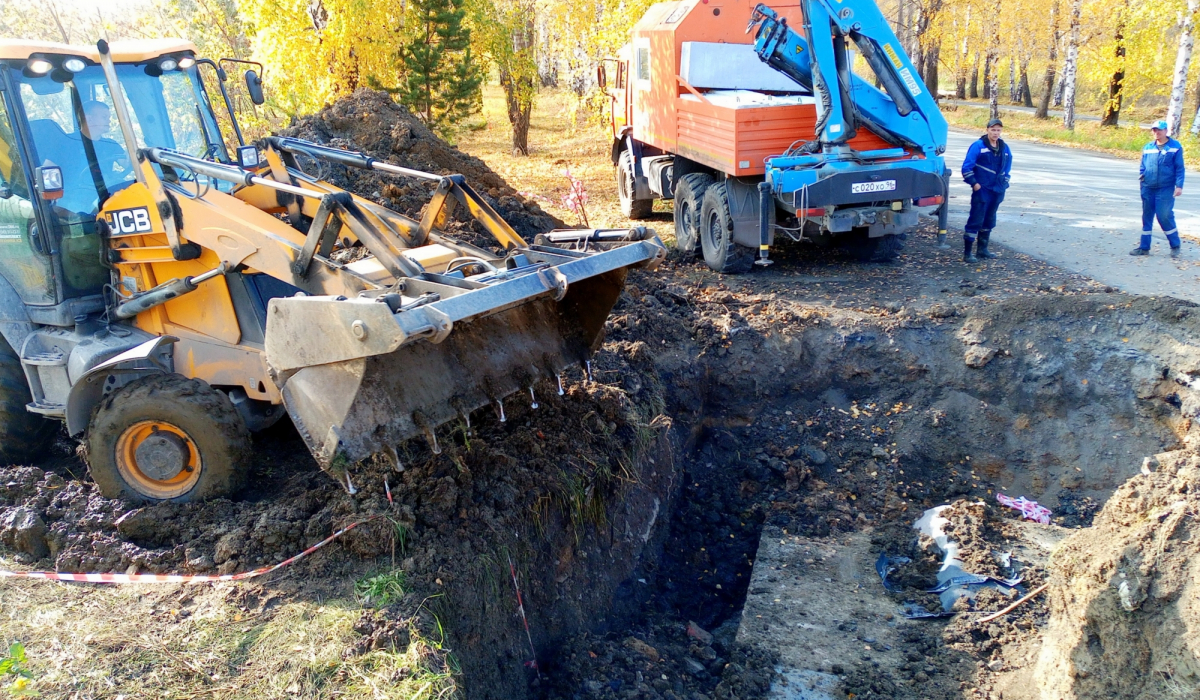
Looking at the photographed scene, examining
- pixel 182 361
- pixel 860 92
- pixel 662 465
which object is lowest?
pixel 662 465

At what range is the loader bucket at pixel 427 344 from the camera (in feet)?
11.5

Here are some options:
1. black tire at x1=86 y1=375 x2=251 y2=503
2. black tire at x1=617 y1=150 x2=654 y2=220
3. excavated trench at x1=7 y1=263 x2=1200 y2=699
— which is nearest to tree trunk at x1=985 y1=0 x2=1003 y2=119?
black tire at x1=617 y1=150 x2=654 y2=220

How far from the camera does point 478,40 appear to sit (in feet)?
58.5

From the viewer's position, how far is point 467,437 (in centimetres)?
477

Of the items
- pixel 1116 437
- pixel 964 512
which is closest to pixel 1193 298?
pixel 1116 437

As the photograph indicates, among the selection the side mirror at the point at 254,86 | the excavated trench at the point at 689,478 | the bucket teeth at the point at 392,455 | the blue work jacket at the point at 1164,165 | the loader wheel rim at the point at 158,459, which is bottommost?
the excavated trench at the point at 689,478

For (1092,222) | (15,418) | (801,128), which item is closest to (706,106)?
(801,128)

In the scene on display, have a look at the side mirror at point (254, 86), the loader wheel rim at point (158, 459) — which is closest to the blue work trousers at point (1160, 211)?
the side mirror at point (254, 86)

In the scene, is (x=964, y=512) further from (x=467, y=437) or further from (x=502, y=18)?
(x=502, y=18)

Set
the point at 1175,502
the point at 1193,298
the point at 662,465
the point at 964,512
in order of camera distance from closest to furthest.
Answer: the point at 1175,502, the point at 964,512, the point at 662,465, the point at 1193,298

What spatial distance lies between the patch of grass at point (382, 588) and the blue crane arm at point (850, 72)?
6.58 meters

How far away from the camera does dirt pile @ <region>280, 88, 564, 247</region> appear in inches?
347

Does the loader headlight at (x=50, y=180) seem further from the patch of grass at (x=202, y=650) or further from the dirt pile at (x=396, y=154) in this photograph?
the dirt pile at (x=396, y=154)

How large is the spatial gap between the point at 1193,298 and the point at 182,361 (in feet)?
29.7
